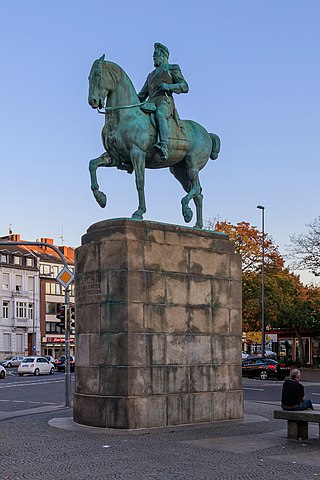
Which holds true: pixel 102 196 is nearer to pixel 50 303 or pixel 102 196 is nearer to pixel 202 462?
pixel 202 462

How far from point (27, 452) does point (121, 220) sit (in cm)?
536

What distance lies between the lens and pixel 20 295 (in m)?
90.0

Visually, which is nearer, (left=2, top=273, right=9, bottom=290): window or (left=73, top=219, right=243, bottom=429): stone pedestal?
(left=73, top=219, right=243, bottom=429): stone pedestal

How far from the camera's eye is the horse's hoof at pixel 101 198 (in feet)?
56.0

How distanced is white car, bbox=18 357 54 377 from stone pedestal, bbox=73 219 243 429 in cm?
4088

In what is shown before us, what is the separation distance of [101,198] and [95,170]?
659 mm

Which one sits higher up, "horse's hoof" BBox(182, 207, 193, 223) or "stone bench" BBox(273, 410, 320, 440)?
"horse's hoof" BBox(182, 207, 193, 223)

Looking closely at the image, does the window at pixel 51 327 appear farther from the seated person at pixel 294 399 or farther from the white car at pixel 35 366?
the seated person at pixel 294 399

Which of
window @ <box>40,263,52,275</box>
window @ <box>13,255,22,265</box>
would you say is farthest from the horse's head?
window @ <box>40,263,52,275</box>

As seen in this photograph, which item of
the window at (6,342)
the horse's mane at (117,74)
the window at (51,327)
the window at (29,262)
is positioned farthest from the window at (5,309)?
the horse's mane at (117,74)

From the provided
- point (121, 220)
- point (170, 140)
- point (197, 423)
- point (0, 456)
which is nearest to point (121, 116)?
point (170, 140)

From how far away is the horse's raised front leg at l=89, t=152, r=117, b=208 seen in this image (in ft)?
55.7

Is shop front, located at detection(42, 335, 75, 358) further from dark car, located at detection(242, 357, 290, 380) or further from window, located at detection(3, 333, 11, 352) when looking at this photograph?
dark car, located at detection(242, 357, 290, 380)

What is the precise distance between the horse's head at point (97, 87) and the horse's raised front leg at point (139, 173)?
4.12ft
